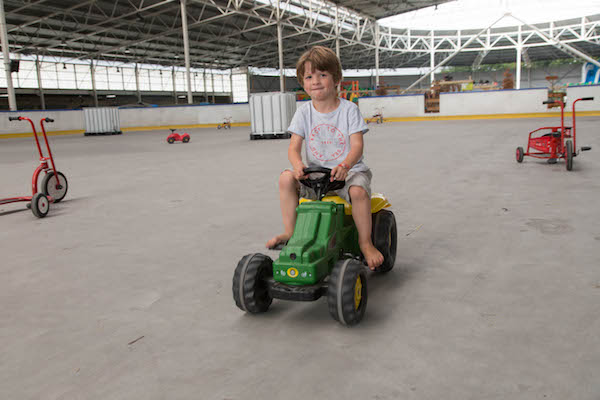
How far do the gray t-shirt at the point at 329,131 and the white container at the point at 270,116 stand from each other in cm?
1511

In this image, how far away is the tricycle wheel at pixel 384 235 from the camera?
9.48 ft

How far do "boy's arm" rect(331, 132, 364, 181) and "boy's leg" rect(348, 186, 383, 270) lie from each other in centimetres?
16

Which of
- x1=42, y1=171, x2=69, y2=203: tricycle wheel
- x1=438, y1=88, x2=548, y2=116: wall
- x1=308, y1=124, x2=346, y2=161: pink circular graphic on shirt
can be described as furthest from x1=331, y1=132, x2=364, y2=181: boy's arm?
x1=438, y1=88, x2=548, y2=116: wall

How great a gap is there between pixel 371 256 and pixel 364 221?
22cm

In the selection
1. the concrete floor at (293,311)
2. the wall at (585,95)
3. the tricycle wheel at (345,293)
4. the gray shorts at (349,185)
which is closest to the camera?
the concrete floor at (293,311)

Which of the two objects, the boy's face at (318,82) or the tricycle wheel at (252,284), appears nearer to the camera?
the tricycle wheel at (252,284)

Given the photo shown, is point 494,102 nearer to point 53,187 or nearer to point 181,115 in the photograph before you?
point 181,115

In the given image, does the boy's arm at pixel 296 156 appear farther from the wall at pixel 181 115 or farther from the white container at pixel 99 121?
the wall at pixel 181 115

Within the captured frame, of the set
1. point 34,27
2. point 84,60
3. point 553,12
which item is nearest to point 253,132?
point 34,27

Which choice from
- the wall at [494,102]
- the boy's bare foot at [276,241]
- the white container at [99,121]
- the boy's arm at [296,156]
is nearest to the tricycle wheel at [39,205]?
the boy's bare foot at [276,241]

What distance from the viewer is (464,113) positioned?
84.9ft

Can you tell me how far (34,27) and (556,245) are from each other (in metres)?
38.5

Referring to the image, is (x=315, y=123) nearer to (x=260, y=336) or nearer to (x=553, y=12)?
(x=260, y=336)

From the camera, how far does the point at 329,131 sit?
2.88 metres
